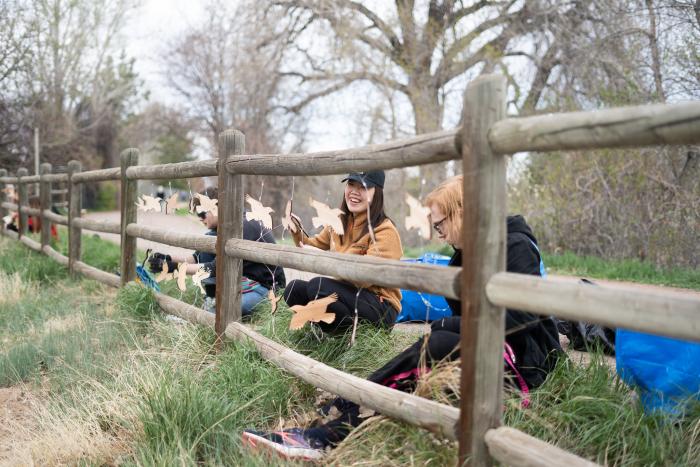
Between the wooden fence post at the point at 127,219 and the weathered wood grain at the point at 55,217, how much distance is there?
2.20m

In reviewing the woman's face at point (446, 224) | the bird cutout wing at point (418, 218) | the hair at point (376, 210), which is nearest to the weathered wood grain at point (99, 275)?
the hair at point (376, 210)

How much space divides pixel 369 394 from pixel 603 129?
1287mm

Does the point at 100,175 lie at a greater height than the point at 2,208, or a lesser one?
greater

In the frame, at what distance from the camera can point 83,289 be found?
6.02 metres

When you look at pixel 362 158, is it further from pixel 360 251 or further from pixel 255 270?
pixel 255 270

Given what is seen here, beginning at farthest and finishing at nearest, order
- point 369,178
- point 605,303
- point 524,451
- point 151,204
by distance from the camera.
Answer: point 151,204
point 369,178
point 524,451
point 605,303

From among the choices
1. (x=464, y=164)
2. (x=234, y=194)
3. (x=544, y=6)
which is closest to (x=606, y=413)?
(x=464, y=164)

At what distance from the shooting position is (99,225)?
6223mm

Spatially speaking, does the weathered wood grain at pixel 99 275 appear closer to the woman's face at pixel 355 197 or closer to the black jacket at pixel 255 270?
the black jacket at pixel 255 270

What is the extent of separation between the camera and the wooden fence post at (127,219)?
17.3 feet

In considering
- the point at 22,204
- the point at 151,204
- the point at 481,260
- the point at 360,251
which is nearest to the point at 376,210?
the point at 360,251

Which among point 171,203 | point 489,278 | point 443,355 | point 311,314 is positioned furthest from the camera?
point 171,203

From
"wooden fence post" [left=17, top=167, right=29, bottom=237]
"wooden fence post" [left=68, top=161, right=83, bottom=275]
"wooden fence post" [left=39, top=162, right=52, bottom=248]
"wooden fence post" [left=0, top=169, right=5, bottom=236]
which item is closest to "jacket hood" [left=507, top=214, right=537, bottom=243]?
"wooden fence post" [left=68, top=161, right=83, bottom=275]

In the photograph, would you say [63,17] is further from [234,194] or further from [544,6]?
[234,194]
